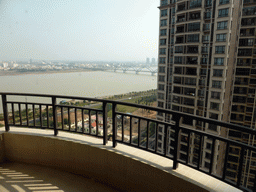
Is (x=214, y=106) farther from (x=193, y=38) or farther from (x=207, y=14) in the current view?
(x=207, y=14)

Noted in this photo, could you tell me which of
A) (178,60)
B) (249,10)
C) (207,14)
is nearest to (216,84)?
(178,60)

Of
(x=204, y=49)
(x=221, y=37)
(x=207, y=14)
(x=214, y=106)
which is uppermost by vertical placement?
(x=207, y=14)

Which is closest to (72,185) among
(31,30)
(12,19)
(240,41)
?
(12,19)

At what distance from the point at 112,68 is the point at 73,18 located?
2965 millimetres

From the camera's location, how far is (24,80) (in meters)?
5.98

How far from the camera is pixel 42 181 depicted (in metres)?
1.87

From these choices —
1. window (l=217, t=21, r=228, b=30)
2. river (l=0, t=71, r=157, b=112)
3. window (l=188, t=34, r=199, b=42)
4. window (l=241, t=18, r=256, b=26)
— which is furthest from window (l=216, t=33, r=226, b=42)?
river (l=0, t=71, r=157, b=112)

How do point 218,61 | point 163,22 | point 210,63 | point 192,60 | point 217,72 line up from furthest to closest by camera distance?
point 163,22 → point 192,60 → point 210,63 → point 217,72 → point 218,61

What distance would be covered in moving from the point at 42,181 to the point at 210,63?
15009 mm

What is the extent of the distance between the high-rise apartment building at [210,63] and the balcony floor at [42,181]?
10.5m

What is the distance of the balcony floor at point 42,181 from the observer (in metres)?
1.74

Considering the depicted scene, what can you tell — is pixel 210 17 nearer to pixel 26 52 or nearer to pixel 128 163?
pixel 26 52

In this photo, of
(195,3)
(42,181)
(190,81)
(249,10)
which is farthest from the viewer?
(190,81)

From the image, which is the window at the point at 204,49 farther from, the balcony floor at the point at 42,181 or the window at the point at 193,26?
the balcony floor at the point at 42,181
